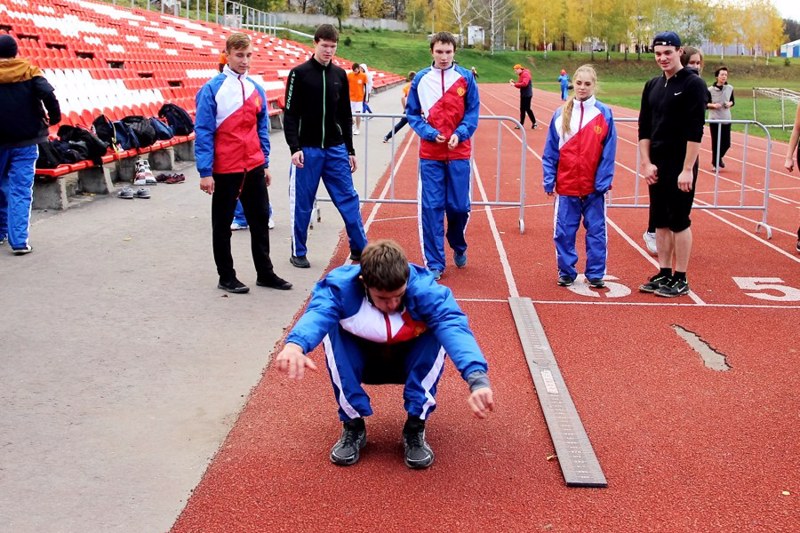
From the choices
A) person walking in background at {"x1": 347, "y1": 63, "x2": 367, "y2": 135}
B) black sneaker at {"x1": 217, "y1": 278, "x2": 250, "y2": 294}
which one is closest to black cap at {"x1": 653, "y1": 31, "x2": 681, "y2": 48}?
black sneaker at {"x1": 217, "y1": 278, "x2": 250, "y2": 294}

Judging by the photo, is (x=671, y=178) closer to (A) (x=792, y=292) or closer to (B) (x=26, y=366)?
(A) (x=792, y=292)

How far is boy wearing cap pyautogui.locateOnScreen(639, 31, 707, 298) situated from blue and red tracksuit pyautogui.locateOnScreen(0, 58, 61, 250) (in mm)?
5491

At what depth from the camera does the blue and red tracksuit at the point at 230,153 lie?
7516 mm

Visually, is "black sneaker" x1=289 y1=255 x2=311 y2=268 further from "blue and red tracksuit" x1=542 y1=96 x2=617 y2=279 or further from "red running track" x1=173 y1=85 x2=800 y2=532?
"blue and red tracksuit" x1=542 y1=96 x2=617 y2=279

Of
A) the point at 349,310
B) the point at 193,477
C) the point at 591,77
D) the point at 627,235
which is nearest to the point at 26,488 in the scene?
the point at 193,477

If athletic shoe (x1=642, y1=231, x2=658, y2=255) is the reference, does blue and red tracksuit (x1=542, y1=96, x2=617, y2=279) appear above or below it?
above

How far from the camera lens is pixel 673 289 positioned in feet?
26.0

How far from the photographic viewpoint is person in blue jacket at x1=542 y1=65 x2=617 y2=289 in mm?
8133

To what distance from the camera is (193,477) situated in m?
4.32

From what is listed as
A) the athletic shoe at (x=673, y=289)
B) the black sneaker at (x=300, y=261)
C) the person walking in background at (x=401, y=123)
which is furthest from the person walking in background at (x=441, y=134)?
the athletic shoe at (x=673, y=289)

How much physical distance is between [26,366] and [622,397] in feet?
11.6

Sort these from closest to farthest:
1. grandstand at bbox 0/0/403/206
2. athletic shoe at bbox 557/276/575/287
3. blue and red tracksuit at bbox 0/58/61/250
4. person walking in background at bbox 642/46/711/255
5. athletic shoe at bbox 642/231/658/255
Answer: athletic shoe at bbox 557/276/575/287
blue and red tracksuit at bbox 0/58/61/250
person walking in background at bbox 642/46/711/255
athletic shoe at bbox 642/231/658/255
grandstand at bbox 0/0/403/206

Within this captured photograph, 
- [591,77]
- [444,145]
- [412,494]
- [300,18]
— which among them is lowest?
[412,494]

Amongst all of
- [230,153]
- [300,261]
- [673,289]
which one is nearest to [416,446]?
[230,153]
